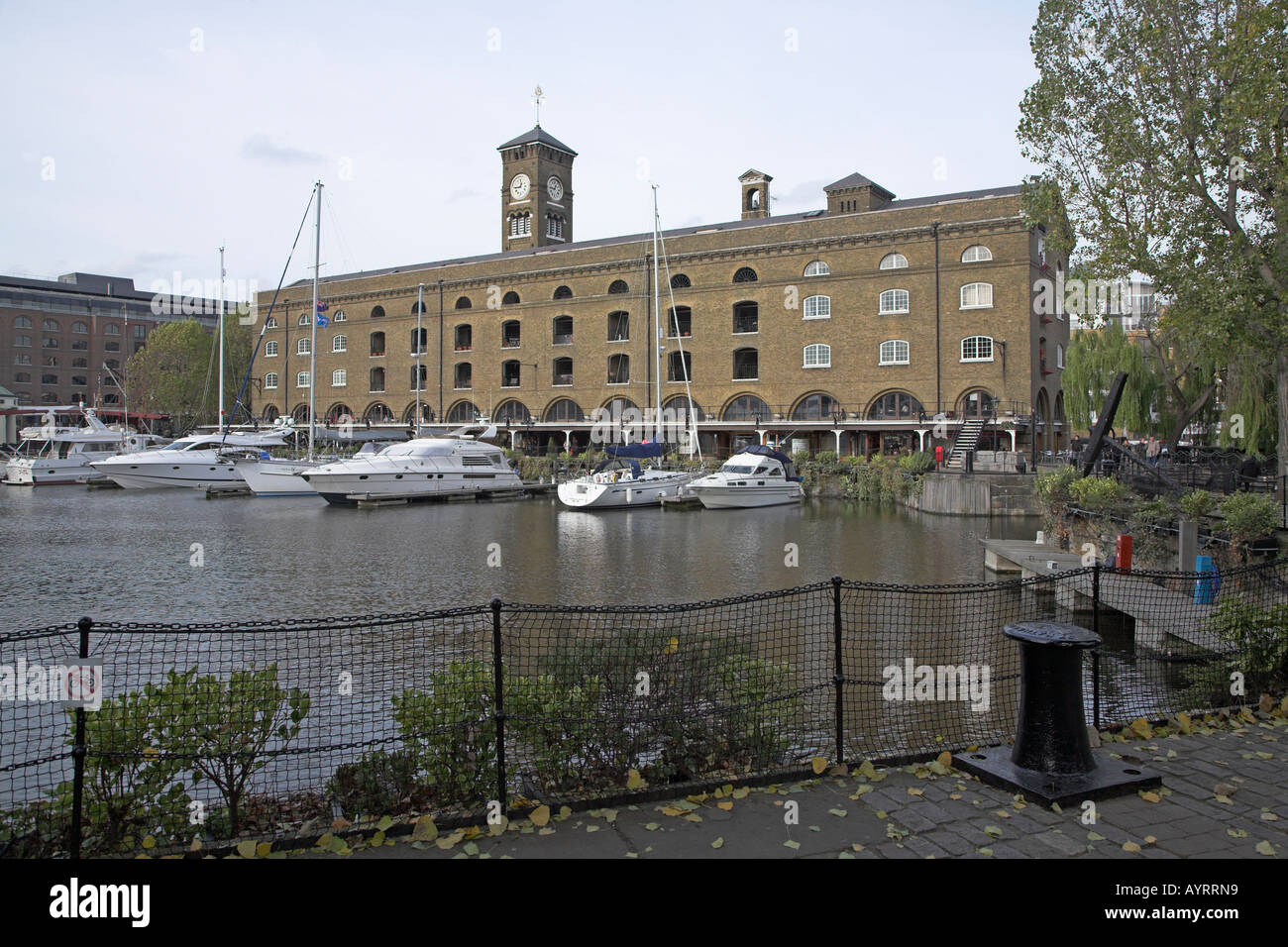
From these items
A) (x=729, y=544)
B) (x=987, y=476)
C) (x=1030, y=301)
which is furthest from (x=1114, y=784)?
(x=1030, y=301)

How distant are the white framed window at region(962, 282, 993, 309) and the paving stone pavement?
138 ft

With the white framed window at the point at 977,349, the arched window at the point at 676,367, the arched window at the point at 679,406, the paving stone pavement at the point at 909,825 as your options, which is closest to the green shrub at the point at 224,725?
the paving stone pavement at the point at 909,825

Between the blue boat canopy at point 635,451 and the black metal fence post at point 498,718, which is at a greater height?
the blue boat canopy at point 635,451

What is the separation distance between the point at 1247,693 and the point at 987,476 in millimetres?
27816

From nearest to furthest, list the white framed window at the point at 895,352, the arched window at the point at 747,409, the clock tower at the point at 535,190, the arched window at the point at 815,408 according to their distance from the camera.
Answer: the white framed window at the point at 895,352, the arched window at the point at 815,408, the arched window at the point at 747,409, the clock tower at the point at 535,190

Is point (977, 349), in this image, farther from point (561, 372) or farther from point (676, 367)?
point (561, 372)

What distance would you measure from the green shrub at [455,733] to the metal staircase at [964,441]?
35.8 meters

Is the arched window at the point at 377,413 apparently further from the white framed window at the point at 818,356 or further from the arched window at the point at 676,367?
the white framed window at the point at 818,356

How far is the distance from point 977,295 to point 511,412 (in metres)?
30.3

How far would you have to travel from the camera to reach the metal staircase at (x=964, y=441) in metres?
39.9

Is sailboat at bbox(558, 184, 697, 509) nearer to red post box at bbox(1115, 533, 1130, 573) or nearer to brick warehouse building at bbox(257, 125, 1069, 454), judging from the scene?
brick warehouse building at bbox(257, 125, 1069, 454)

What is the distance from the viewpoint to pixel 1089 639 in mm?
5711

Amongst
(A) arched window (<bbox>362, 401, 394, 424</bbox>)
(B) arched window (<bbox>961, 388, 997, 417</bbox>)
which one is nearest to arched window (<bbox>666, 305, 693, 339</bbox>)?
(B) arched window (<bbox>961, 388, 997, 417</bbox>)

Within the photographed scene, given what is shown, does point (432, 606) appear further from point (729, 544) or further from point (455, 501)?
point (455, 501)
